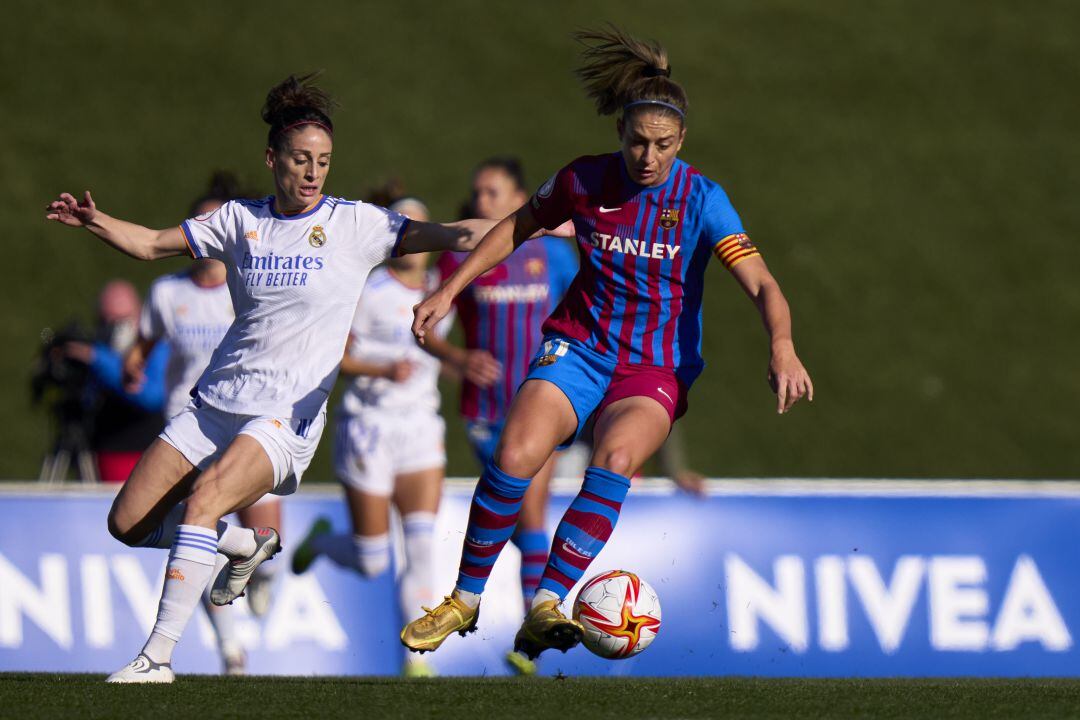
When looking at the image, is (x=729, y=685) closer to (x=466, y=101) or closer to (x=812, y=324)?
(x=812, y=324)

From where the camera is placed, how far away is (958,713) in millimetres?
5457

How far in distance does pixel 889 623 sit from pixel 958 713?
13.2 feet

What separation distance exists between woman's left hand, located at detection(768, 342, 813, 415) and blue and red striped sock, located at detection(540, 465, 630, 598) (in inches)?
30.8

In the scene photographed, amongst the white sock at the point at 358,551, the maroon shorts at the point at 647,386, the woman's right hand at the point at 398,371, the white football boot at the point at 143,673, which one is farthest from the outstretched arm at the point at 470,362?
the white football boot at the point at 143,673

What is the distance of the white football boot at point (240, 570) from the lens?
672cm

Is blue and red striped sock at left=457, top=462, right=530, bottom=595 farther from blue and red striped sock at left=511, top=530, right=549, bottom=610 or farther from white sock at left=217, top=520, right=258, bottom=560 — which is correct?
blue and red striped sock at left=511, top=530, right=549, bottom=610

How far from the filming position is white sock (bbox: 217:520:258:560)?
6.58 meters

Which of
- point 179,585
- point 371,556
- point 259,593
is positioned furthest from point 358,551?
point 179,585

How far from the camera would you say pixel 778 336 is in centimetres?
580

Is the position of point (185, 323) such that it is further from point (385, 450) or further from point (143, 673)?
point (143, 673)

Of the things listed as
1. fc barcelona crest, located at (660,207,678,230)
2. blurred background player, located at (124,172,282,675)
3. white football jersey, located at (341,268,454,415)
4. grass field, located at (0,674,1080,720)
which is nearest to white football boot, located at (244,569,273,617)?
blurred background player, located at (124,172,282,675)

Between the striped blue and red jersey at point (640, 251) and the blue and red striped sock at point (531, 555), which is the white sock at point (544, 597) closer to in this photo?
the striped blue and red jersey at point (640, 251)

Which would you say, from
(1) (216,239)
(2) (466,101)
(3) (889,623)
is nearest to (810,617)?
(3) (889,623)

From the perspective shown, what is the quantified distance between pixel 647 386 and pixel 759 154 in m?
12.5
